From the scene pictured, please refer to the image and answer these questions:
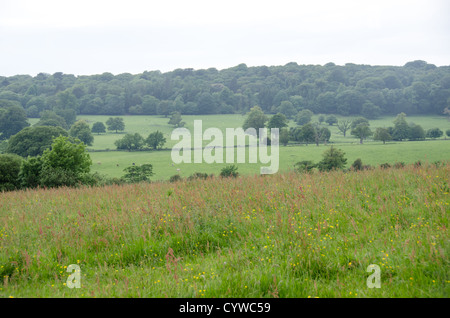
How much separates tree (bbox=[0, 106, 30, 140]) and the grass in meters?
140

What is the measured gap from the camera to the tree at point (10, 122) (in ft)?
410

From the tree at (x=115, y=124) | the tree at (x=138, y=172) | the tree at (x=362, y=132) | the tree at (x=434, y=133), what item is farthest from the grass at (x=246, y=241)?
the tree at (x=115, y=124)

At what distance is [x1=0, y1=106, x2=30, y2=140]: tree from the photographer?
125m

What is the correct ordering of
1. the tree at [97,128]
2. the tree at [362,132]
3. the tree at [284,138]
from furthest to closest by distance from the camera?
the tree at [97,128] < the tree at [362,132] < the tree at [284,138]

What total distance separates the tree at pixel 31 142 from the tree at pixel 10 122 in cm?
6030

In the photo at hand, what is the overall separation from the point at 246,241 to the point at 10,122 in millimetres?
147345

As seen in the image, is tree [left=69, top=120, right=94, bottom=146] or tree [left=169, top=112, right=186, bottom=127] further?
tree [left=169, top=112, right=186, bottom=127]

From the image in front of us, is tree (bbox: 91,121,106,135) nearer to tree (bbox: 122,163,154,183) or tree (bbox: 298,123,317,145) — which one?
tree (bbox: 122,163,154,183)

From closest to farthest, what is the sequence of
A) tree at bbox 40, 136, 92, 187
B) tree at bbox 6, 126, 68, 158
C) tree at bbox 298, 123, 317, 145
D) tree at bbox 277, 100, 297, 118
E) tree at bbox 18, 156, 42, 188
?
tree at bbox 18, 156, 42, 188, tree at bbox 40, 136, 92, 187, tree at bbox 6, 126, 68, 158, tree at bbox 298, 123, 317, 145, tree at bbox 277, 100, 297, 118

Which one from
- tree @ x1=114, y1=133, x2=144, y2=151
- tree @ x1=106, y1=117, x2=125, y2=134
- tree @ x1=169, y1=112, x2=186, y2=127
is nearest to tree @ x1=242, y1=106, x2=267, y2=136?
tree @ x1=169, y1=112, x2=186, y2=127

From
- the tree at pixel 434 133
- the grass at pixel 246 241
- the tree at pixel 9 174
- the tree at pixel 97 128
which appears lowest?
the tree at pixel 9 174

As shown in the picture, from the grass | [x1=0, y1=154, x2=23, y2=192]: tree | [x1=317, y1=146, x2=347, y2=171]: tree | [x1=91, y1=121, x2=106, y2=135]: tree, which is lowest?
[x1=317, y1=146, x2=347, y2=171]: tree

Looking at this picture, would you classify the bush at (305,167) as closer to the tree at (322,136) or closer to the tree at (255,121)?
the tree at (322,136)

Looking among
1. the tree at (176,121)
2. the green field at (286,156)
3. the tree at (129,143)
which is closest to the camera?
the green field at (286,156)
